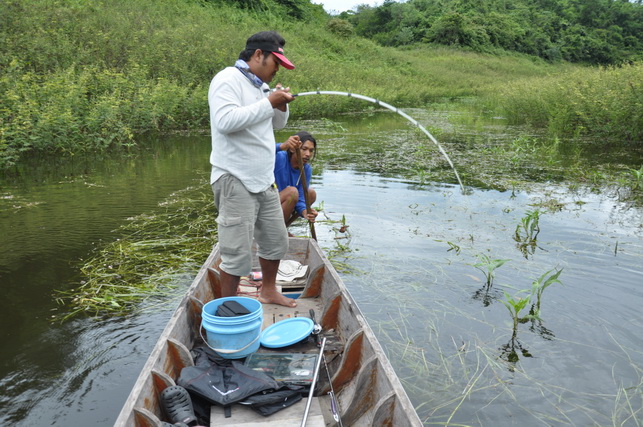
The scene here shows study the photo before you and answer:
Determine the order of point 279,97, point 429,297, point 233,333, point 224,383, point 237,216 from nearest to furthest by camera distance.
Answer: point 224,383 < point 233,333 < point 279,97 < point 237,216 < point 429,297

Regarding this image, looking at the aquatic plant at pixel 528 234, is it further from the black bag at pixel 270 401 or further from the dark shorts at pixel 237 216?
the black bag at pixel 270 401

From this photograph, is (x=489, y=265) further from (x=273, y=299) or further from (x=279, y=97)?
(x=279, y=97)

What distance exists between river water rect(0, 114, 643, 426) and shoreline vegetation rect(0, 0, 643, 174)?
4.69 feet

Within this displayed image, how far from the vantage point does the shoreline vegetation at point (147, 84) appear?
370 inches

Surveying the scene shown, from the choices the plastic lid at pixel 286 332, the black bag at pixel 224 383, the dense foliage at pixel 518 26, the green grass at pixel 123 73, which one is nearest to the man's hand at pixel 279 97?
the plastic lid at pixel 286 332

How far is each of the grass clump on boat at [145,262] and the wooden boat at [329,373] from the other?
1.11 metres

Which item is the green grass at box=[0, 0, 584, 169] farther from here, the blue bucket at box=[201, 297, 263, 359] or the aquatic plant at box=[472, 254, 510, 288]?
the aquatic plant at box=[472, 254, 510, 288]

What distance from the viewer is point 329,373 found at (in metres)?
2.90

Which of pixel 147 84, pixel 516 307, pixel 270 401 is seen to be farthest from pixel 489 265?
pixel 147 84

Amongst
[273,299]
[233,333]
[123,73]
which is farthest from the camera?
[123,73]

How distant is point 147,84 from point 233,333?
11046mm

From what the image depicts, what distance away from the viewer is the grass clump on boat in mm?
4285

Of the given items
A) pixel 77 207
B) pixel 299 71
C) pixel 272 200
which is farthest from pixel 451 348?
pixel 299 71

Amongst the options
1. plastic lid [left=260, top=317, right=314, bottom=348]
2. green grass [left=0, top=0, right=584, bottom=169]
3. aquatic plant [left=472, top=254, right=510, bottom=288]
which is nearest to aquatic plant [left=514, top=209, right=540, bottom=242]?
aquatic plant [left=472, top=254, right=510, bottom=288]
